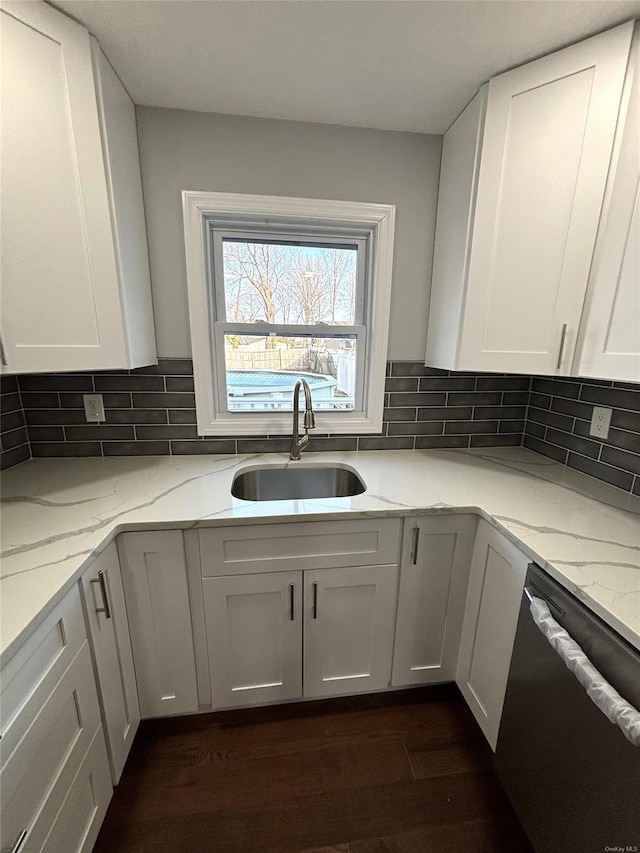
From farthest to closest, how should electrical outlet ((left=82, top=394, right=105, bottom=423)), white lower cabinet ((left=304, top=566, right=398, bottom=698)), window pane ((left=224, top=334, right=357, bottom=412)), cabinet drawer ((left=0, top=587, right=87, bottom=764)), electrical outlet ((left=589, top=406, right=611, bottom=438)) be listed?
1. window pane ((left=224, top=334, right=357, bottom=412))
2. electrical outlet ((left=82, top=394, right=105, bottom=423))
3. electrical outlet ((left=589, top=406, right=611, bottom=438))
4. white lower cabinet ((left=304, top=566, right=398, bottom=698))
5. cabinet drawer ((left=0, top=587, right=87, bottom=764))

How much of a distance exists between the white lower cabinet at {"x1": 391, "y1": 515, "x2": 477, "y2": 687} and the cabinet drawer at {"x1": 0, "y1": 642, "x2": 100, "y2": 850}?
3.37 feet

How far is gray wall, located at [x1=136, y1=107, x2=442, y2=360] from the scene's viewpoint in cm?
137

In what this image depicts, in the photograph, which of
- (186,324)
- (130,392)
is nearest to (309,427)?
(186,324)

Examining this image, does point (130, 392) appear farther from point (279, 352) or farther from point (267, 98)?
point (267, 98)

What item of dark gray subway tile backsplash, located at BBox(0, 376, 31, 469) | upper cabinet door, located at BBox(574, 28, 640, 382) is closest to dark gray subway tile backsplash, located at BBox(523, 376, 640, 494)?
upper cabinet door, located at BBox(574, 28, 640, 382)

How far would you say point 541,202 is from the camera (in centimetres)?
118

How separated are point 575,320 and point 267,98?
1.38 metres

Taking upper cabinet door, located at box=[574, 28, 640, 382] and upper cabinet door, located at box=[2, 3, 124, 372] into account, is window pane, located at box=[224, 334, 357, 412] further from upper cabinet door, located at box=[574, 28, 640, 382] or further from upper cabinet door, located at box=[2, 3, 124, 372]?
upper cabinet door, located at box=[574, 28, 640, 382]

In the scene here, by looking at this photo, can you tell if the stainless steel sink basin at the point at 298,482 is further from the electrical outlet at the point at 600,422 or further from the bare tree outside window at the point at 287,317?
the electrical outlet at the point at 600,422

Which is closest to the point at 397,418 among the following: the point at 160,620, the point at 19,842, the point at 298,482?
the point at 298,482

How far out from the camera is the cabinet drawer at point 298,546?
3.84 ft

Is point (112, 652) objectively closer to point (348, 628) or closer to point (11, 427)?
point (348, 628)

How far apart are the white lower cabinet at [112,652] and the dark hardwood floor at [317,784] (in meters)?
0.16

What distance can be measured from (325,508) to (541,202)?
4.26ft
